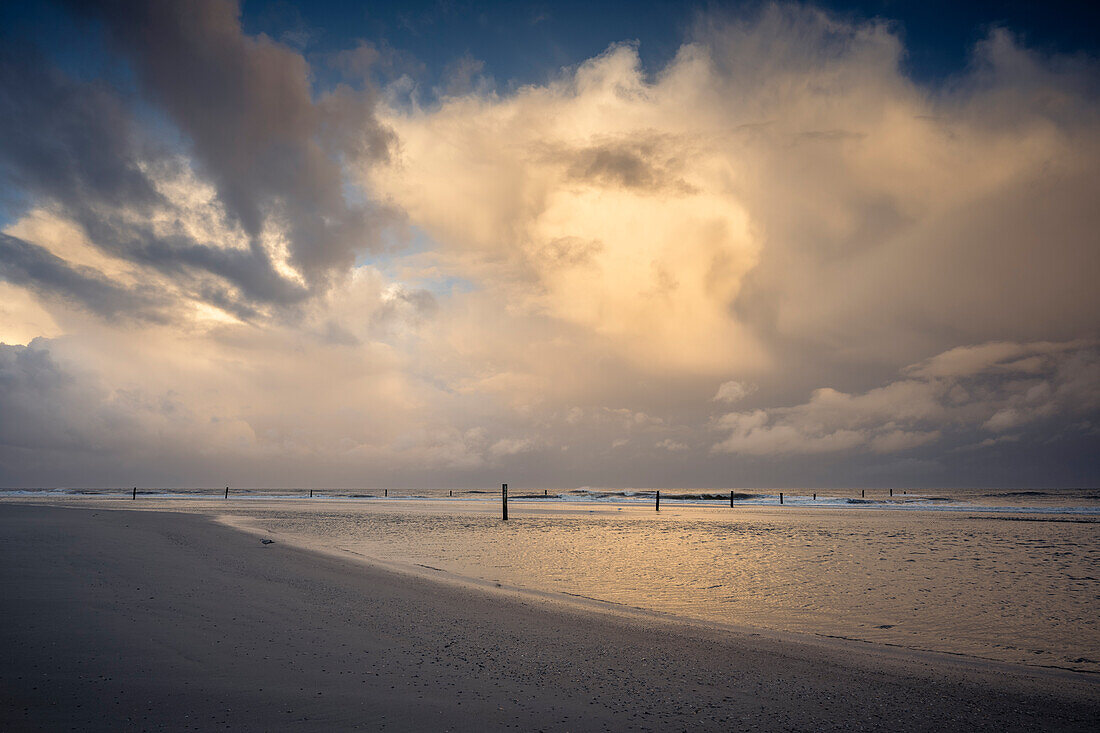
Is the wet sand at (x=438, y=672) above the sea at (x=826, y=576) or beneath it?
above

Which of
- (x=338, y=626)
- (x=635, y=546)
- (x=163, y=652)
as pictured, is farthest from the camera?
(x=635, y=546)

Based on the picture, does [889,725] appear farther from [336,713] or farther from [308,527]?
[308,527]

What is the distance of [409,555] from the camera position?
19.0 metres

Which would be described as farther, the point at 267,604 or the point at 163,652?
the point at 267,604

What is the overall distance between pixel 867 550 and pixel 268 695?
22.0 meters

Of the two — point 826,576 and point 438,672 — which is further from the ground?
point 438,672

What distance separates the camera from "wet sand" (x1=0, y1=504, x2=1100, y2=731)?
5266mm

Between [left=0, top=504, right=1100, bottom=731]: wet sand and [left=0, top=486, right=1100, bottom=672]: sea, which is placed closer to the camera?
[left=0, top=504, right=1100, bottom=731]: wet sand

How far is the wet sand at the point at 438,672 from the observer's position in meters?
5.27

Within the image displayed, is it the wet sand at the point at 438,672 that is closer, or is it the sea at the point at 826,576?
the wet sand at the point at 438,672

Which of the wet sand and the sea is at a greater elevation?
the wet sand

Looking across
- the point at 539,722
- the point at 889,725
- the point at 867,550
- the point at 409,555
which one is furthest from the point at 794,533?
the point at 539,722

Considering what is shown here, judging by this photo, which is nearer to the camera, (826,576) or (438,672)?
(438,672)

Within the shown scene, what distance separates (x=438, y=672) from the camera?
655 cm
